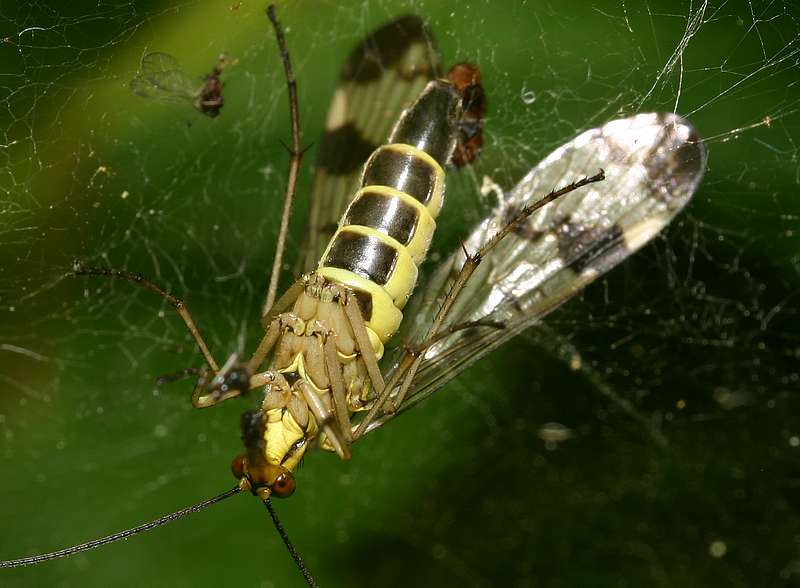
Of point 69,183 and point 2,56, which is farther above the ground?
point 2,56

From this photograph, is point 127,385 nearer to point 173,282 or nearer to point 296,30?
point 173,282

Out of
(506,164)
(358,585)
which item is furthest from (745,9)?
(358,585)

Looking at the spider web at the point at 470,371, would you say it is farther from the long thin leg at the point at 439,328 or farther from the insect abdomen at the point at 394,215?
the insect abdomen at the point at 394,215

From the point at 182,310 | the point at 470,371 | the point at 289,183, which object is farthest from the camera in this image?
the point at 470,371

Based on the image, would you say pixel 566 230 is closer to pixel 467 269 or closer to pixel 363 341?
pixel 467 269

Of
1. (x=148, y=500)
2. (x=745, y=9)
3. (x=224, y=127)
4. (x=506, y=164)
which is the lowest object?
(x=148, y=500)

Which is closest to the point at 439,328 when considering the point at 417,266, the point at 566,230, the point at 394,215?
the point at 417,266

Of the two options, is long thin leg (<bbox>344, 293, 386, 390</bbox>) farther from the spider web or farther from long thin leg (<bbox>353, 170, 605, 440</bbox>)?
the spider web
